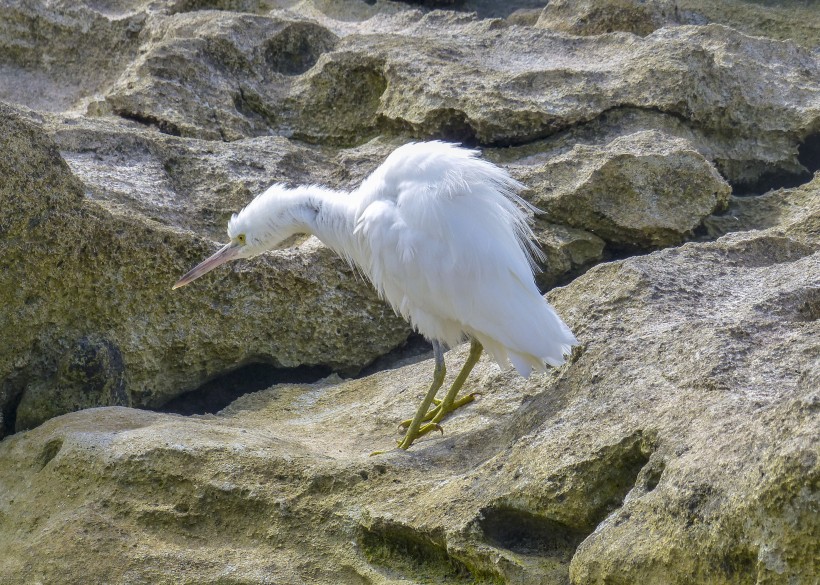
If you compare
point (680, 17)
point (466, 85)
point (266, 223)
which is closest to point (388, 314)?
point (266, 223)

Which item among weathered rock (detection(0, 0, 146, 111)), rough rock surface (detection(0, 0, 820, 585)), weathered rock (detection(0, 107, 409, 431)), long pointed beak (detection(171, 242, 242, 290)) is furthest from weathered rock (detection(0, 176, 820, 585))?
weathered rock (detection(0, 0, 146, 111))

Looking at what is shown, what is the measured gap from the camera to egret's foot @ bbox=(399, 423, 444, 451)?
3348 mm

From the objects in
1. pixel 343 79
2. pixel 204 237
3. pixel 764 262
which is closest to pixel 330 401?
pixel 204 237

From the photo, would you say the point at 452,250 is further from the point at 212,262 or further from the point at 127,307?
the point at 127,307

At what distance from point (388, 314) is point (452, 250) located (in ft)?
3.33

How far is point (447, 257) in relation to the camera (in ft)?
11.1

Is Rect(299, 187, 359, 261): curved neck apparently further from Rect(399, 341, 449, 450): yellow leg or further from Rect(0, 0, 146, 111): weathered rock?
Rect(0, 0, 146, 111): weathered rock

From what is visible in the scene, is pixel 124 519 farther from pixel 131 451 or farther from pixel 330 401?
pixel 330 401

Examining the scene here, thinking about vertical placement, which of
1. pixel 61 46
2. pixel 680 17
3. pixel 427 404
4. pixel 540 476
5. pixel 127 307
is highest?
pixel 61 46

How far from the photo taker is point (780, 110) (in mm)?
4984

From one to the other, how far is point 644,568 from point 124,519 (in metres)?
1.55

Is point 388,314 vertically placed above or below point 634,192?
below

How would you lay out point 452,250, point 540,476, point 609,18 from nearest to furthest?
point 540,476
point 452,250
point 609,18

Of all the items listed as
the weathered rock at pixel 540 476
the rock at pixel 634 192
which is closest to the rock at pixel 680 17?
the rock at pixel 634 192
